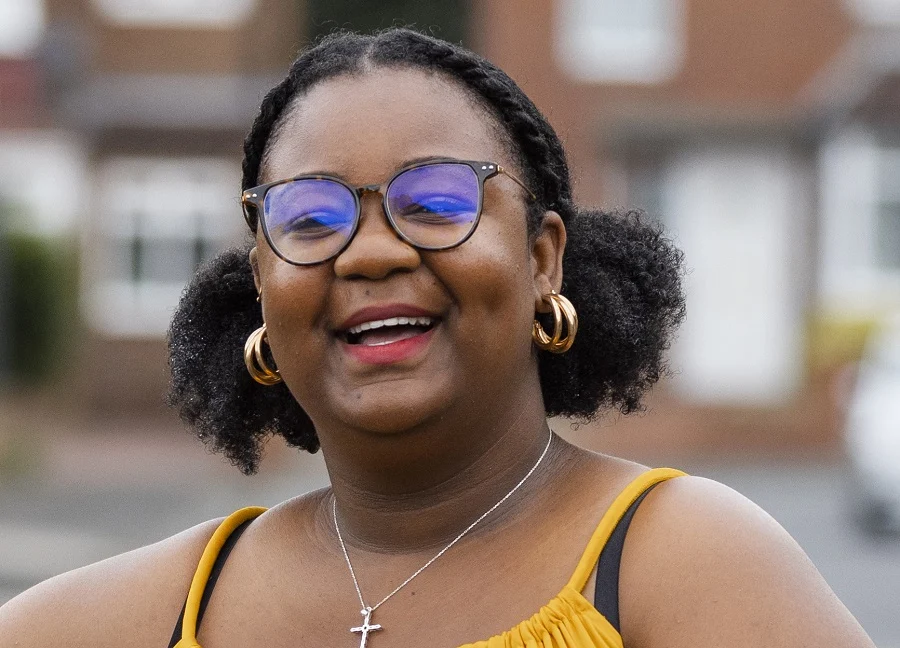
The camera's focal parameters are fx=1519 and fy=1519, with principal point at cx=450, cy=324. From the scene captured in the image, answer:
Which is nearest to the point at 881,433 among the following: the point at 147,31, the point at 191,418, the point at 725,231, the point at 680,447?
the point at 680,447

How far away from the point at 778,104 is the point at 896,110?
4.81ft

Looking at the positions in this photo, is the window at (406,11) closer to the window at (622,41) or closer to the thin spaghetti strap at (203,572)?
the window at (622,41)

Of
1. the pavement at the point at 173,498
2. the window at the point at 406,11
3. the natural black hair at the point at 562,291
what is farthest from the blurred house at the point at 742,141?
the natural black hair at the point at 562,291

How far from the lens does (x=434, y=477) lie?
2453mm

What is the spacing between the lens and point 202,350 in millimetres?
2988

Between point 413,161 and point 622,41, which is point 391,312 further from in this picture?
point 622,41

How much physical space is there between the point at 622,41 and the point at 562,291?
17511mm

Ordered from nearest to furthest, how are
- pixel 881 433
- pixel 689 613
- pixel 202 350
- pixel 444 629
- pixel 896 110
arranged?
pixel 689 613 < pixel 444 629 < pixel 202 350 < pixel 881 433 < pixel 896 110

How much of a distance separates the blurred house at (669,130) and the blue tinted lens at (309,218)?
53.2ft

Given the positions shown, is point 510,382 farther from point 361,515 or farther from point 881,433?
point 881,433

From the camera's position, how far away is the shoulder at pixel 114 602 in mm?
2555

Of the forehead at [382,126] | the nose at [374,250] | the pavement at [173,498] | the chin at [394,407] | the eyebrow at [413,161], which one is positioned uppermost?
the forehead at [382,126]

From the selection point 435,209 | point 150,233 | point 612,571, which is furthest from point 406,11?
point 612,571

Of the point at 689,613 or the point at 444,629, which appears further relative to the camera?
the point at 444,629
